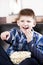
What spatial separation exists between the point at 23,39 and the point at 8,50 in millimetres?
177

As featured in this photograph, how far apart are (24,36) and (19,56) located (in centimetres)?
21

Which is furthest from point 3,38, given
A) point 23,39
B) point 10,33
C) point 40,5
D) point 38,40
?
point 40,5

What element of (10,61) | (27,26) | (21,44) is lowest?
(10,61)

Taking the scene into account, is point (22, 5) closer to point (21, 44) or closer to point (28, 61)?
point (21, 44)

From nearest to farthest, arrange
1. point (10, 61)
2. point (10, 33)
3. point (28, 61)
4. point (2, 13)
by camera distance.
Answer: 1. point (28, 61)
2. point (10, 61)
3. point (10, 33)
4. point (2, 13)

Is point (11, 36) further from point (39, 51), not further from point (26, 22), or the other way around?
point (39, 51)

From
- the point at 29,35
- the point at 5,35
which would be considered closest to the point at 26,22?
the point at 29,35

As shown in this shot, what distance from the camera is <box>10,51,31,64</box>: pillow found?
141 cm

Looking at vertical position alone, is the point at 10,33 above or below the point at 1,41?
above

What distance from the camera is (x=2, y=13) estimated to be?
2.52 metres

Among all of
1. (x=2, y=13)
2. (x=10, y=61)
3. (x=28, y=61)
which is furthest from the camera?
(x=2, y=13)

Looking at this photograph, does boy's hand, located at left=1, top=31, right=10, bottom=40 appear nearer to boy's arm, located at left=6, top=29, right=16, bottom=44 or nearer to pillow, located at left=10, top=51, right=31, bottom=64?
boy's arm, located at left=6, top=29, right=16, bottom=44

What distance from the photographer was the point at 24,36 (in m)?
1.52

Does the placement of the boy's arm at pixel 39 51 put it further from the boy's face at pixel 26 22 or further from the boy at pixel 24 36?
the boy's face at pixel 26 22
